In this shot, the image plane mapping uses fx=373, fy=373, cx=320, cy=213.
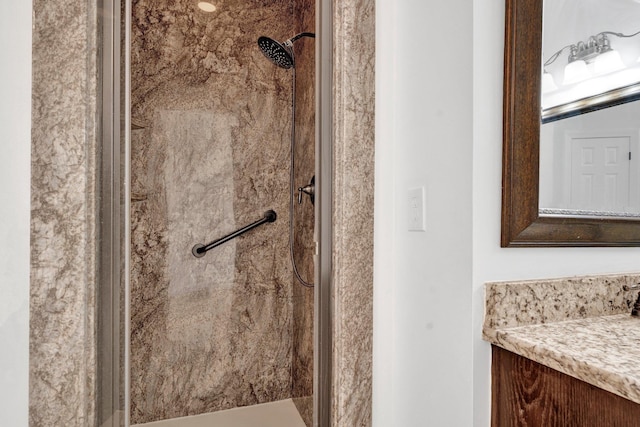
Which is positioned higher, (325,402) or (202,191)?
(202,191)

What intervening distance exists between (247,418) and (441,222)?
64.6 inches

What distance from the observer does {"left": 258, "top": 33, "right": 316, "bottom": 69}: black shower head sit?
5.86ft

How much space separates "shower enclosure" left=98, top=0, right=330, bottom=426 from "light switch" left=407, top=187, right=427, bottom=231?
30.1 inches

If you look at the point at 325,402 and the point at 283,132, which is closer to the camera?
the point at 325,402

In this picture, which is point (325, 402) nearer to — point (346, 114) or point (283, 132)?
point (346, 114)

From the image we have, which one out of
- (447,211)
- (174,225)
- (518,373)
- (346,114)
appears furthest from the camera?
(174,225)

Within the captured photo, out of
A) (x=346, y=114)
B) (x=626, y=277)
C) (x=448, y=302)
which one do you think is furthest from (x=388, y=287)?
(x=626, y=277)

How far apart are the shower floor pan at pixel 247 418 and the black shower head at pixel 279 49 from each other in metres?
1.85

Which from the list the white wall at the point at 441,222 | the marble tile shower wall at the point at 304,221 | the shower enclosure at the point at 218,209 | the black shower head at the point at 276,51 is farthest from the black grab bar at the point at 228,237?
the white wall at the point at 441,222

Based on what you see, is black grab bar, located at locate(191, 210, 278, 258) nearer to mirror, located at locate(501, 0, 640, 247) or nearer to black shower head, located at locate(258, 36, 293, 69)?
black shower head, located at locate(258, 36, 293, 69)

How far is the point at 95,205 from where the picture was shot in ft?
2.99

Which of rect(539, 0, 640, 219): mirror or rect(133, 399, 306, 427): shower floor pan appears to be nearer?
rect(539, 0, 640, 219): mirror

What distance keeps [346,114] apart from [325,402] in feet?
2.77

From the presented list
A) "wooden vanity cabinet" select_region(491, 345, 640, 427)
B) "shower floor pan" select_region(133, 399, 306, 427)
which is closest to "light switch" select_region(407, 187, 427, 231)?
"wooden vanity cabinet" select_region(491, 345, 640, 427)
